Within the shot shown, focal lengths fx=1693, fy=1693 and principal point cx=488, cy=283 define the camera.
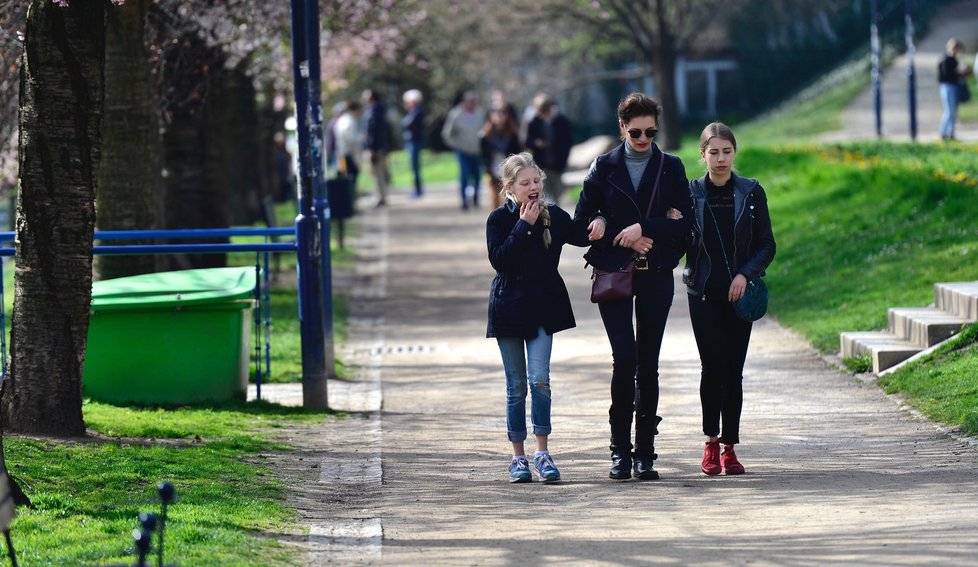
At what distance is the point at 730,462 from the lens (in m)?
7.99

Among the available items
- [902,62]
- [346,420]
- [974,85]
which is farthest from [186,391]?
[902,62]

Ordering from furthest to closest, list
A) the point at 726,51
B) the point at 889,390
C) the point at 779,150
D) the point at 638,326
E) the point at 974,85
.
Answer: the point at 726,51
the point at 974,85
the point at 779,150
the point at 889,390
the point at 638,326

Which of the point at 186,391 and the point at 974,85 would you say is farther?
the point at 974,85

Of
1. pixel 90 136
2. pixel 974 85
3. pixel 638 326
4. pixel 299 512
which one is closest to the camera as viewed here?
pixel 299 512

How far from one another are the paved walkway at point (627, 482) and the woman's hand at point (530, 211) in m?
1.25

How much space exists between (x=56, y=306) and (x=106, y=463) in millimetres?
1190

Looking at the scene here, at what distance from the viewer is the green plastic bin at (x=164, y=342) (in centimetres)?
1066

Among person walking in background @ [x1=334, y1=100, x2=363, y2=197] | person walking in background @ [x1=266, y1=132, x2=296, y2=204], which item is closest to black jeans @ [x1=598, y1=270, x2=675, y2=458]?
person walking in background @ [x1=334, y1=100, x2=363, y2=197]

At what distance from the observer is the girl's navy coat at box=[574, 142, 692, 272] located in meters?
7.76

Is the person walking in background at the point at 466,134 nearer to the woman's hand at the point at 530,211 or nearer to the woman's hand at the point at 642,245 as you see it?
the woman's hand at the point at 530,211

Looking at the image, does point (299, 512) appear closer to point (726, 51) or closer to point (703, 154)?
point (703, 154)

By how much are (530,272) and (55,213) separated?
9.12 ft

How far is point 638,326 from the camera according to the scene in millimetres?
7965

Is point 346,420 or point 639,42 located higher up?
point 639,42
